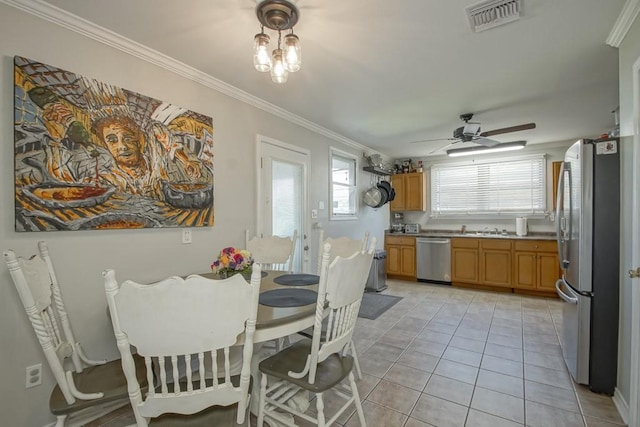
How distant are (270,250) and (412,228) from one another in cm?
396

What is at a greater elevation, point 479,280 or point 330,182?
point 330,182

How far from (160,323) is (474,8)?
2.23 m

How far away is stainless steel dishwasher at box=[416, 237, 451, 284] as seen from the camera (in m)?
5.08

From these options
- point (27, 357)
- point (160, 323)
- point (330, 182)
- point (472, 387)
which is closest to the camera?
point (160, 323)

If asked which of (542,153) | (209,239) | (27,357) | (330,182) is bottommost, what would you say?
(27,357)

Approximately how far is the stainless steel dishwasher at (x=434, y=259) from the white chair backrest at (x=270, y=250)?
129 inches

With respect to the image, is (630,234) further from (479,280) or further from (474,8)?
(479,280)

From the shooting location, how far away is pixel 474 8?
1672 millimetres

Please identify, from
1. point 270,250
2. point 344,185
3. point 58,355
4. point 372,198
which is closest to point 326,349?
point 58,355

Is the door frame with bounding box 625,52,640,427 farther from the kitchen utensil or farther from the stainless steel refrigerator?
the kitchen utensil

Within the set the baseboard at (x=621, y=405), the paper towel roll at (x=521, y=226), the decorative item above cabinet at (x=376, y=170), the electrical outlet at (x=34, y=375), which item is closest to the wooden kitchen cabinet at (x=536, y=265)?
the paper towel roll at (x=521, y=226)

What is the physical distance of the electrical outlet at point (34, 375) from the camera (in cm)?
161

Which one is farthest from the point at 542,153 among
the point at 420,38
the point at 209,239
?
the point at 209,239

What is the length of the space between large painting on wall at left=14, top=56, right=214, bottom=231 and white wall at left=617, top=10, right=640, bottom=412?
299 cm
